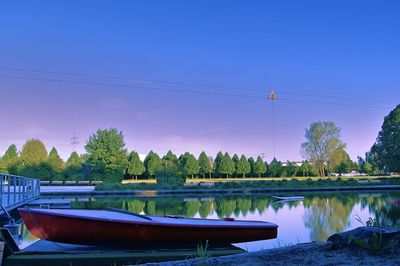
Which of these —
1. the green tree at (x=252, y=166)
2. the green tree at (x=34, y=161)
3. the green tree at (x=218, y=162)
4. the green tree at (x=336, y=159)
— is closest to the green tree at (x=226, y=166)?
the green tree at (x=218, y=162)

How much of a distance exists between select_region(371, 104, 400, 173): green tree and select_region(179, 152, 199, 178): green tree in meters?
24.2

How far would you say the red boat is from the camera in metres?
8.95

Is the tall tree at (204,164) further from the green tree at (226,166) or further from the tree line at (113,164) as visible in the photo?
the green tree at (226,166)

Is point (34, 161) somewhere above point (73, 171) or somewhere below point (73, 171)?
above

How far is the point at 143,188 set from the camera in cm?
3706

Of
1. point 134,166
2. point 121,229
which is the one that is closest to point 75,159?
point 134,166

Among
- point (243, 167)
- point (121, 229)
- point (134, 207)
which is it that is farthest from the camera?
point (243, 167)

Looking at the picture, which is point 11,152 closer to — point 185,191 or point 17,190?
point 185,191

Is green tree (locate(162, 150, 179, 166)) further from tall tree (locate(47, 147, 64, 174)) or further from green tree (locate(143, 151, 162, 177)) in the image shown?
tall tree (locate(47, 147, 64, 174))

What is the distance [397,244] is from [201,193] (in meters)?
31.4

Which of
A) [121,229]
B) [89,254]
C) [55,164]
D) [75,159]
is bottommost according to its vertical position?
[89,254]

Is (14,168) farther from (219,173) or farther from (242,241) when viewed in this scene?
(242,241)

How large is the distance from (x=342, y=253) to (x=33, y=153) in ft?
161

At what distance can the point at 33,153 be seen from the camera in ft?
160
